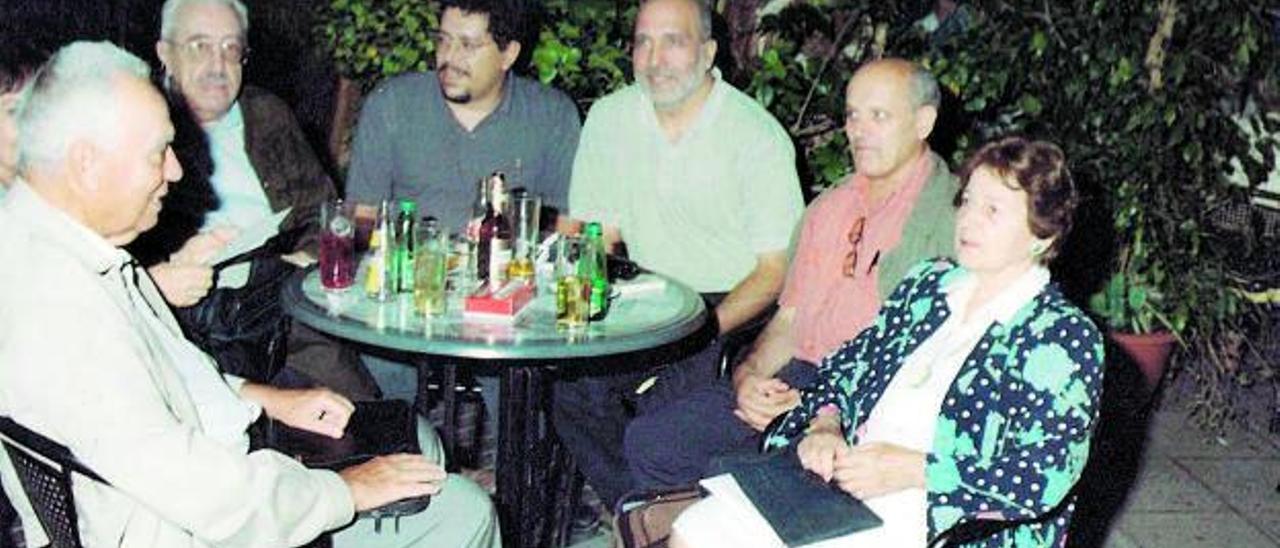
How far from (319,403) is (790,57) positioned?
2.94m

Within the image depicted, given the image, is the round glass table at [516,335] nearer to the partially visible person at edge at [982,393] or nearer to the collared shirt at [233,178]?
the partially visible person at edge at [982,393]

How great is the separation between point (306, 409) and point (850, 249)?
4.97 ft

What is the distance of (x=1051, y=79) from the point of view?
15.1 feet

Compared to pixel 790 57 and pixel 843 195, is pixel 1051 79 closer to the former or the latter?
pixel 790 57

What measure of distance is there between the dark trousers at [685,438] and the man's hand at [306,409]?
0.91 metres

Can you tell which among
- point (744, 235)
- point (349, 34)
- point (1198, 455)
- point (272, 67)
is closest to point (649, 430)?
point (744, 235)

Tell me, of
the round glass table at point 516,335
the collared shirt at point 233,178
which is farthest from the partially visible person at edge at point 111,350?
the collared shirt at point 233,178

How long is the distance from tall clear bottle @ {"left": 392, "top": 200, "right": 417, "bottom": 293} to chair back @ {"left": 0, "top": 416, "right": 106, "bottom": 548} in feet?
3.84

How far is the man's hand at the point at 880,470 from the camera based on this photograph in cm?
239

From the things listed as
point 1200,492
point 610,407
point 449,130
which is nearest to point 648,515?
point 610,407

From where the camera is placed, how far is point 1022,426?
2266 mm

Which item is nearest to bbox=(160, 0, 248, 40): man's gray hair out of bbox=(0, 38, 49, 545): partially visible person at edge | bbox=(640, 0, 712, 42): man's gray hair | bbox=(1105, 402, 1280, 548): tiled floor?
bbox=(0, 38, 49, 545): partially visible person at edge

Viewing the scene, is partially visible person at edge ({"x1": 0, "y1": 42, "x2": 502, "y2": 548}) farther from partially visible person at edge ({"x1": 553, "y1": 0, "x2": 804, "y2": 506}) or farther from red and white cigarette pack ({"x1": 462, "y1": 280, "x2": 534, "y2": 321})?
partially visible person at edge ({"x1": 553, "y1": 0, "x2": 804, "y2": 506})

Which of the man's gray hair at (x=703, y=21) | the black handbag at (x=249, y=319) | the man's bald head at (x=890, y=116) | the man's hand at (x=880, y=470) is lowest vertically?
the black handbag at (x=249, y=319)
